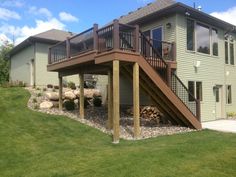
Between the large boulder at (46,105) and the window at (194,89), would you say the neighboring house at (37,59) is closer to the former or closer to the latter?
the large boulder at (46,105)

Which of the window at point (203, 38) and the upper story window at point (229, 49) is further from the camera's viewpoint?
the upper story window at point (229, 49)

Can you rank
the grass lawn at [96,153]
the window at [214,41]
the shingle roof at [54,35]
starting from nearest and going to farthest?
the grass lawn at [96,153]
the window at [214,41]
the shingle roof at [54,35]

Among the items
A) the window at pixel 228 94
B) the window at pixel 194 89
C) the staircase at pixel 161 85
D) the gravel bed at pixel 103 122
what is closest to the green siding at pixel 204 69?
the window at pixel 194 89

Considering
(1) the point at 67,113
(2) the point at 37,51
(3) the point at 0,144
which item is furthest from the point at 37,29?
(3) the point at 0,144

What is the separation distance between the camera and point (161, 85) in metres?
11.7

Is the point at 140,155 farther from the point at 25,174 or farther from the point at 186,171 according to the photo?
the point at 25,174

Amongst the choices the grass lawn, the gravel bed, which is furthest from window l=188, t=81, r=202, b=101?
the grass lawn

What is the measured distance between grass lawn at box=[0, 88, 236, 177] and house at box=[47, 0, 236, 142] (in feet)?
4.67

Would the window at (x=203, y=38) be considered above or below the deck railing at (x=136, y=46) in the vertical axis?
above

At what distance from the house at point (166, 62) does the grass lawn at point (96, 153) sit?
142 centimetres

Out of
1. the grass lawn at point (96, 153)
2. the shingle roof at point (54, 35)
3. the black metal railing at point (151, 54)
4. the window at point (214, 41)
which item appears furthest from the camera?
the shingle roof at point (54, 35)

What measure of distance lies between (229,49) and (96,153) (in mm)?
13810

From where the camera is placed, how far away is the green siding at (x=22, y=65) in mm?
23539

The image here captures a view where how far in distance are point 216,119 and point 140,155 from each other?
34.8 feet
